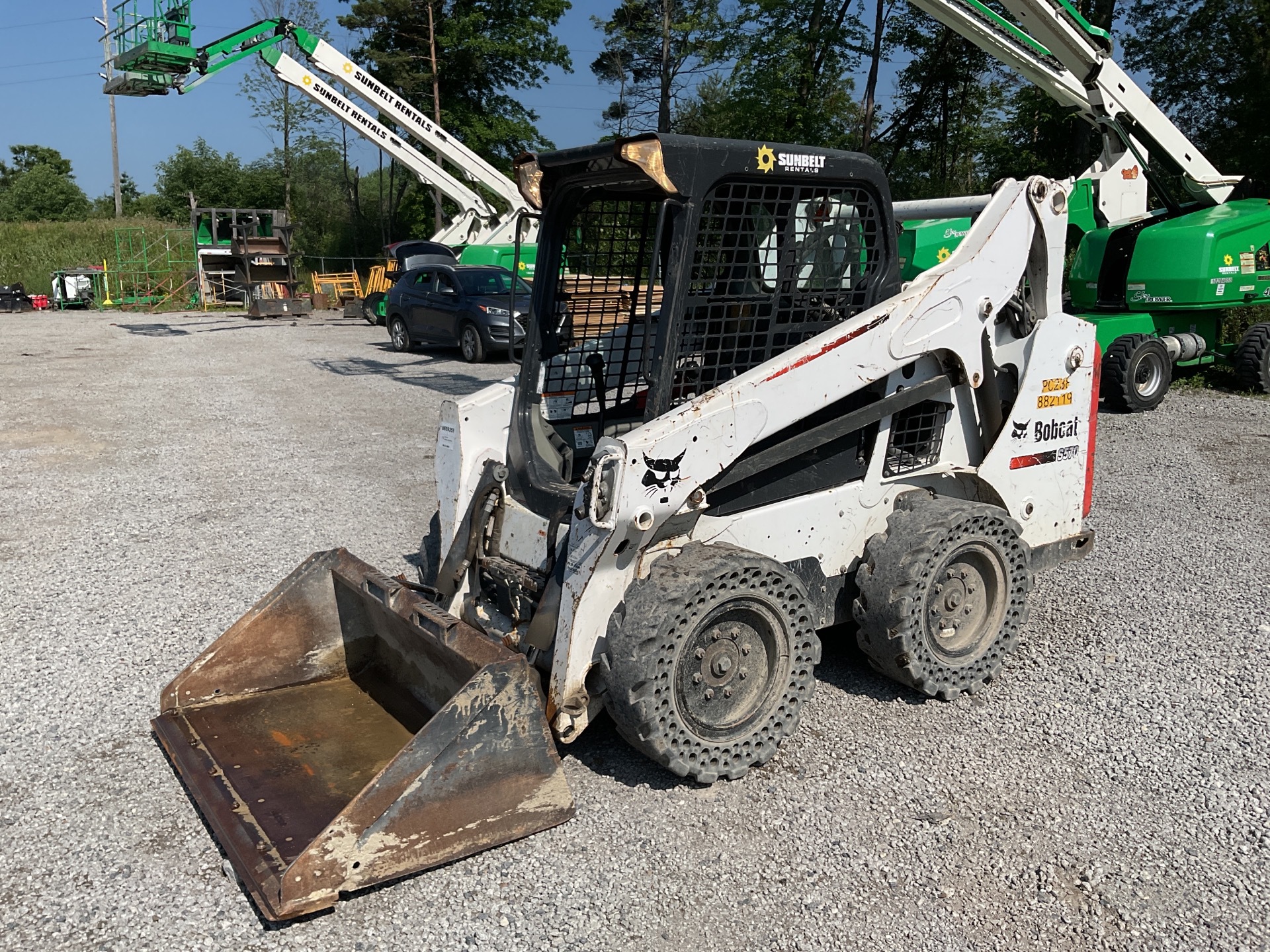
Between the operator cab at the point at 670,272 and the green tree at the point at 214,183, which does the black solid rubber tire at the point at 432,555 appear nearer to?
the operator cab at the point at 670,272

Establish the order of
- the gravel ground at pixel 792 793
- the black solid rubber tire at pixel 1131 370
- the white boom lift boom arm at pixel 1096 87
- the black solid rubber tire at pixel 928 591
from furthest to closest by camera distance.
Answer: the white boom lift boom arm at pixel 1096 87, the black solid rubber tire at pixel 1131 370, the black solid rubber tire at pixel 928 591, the gravel ground at pixel 792 793

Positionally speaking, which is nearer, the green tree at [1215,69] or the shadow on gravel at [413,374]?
the shadow on gravel at [413,374]

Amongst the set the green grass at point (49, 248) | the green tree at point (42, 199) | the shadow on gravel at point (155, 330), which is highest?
the green tree at point (42, 199)

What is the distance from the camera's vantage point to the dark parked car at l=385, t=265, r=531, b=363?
1705cm

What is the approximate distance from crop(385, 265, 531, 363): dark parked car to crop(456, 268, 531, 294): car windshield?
0.04 feet

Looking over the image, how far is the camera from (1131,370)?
1136 centimetres

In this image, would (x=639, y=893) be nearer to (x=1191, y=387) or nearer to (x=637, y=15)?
(x=1191, y=387)

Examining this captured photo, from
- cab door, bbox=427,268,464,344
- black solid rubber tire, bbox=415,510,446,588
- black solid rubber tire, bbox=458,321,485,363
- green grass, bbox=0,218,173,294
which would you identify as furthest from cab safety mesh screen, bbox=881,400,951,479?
green grass, bbox=0,218,173,294

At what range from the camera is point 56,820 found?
374 cm

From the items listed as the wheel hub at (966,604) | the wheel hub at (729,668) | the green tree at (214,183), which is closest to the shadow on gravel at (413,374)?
the wheel hub at (966,604)

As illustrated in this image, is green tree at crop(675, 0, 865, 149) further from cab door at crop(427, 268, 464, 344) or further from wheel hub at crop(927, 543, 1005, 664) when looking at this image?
wheel hub at crop(927, 543, 1005, 664)

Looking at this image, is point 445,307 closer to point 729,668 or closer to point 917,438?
point 917,438

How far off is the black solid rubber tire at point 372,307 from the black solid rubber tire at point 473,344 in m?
7.91

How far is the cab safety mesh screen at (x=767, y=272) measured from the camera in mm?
4059
